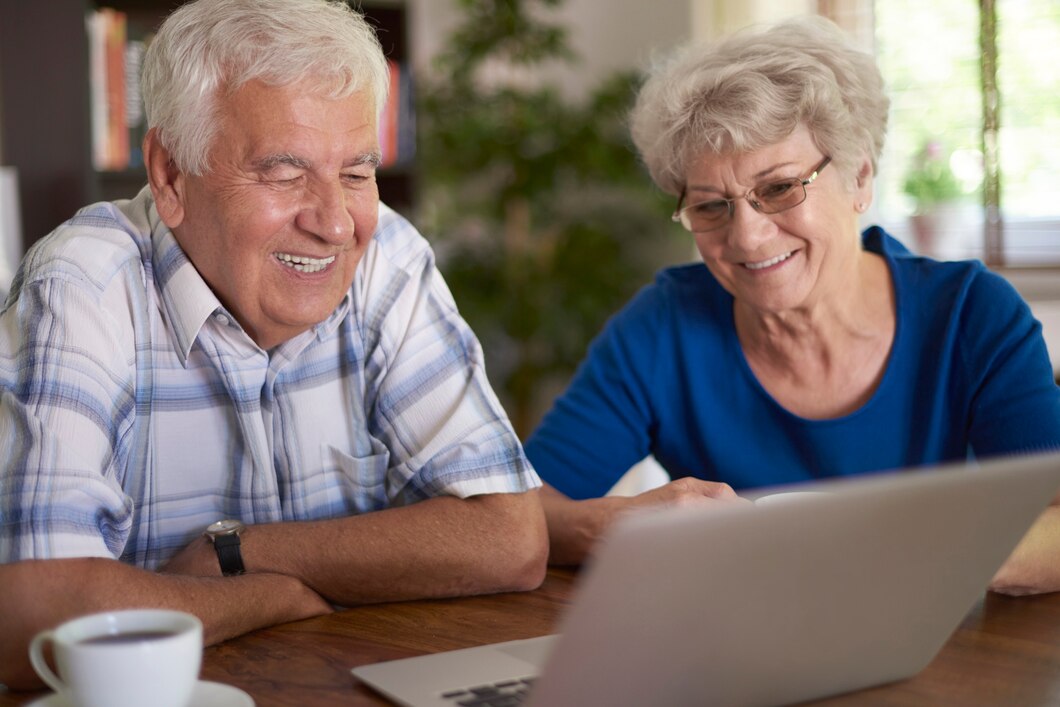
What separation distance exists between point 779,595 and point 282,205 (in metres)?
0.84

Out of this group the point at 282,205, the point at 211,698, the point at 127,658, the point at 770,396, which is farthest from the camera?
the point at 770,396

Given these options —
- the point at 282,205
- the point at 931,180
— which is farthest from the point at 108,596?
the point at 931,180

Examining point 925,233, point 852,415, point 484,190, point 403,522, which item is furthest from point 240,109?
point 484,190

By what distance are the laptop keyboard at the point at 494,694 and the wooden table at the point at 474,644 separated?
0.07 m

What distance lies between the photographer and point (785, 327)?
5.59 ft

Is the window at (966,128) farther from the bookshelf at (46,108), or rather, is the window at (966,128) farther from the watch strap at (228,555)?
the watch strap at (228,555)

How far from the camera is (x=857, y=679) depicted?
87 centimetres

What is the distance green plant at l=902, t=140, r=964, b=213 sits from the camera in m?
3.52

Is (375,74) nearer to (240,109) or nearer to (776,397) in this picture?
(240,109)

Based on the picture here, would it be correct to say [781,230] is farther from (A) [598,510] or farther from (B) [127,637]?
(B) [127,637]

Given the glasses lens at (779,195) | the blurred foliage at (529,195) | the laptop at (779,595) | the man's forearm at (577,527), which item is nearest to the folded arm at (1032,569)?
the laptop at (779,595)

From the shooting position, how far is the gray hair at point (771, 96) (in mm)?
1561

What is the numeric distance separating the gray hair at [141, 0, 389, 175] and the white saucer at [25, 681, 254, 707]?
71 cm

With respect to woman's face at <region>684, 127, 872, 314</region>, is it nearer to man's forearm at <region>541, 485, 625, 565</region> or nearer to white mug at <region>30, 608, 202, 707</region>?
man's forearm at <region>541, 485, 625, 565</region>
